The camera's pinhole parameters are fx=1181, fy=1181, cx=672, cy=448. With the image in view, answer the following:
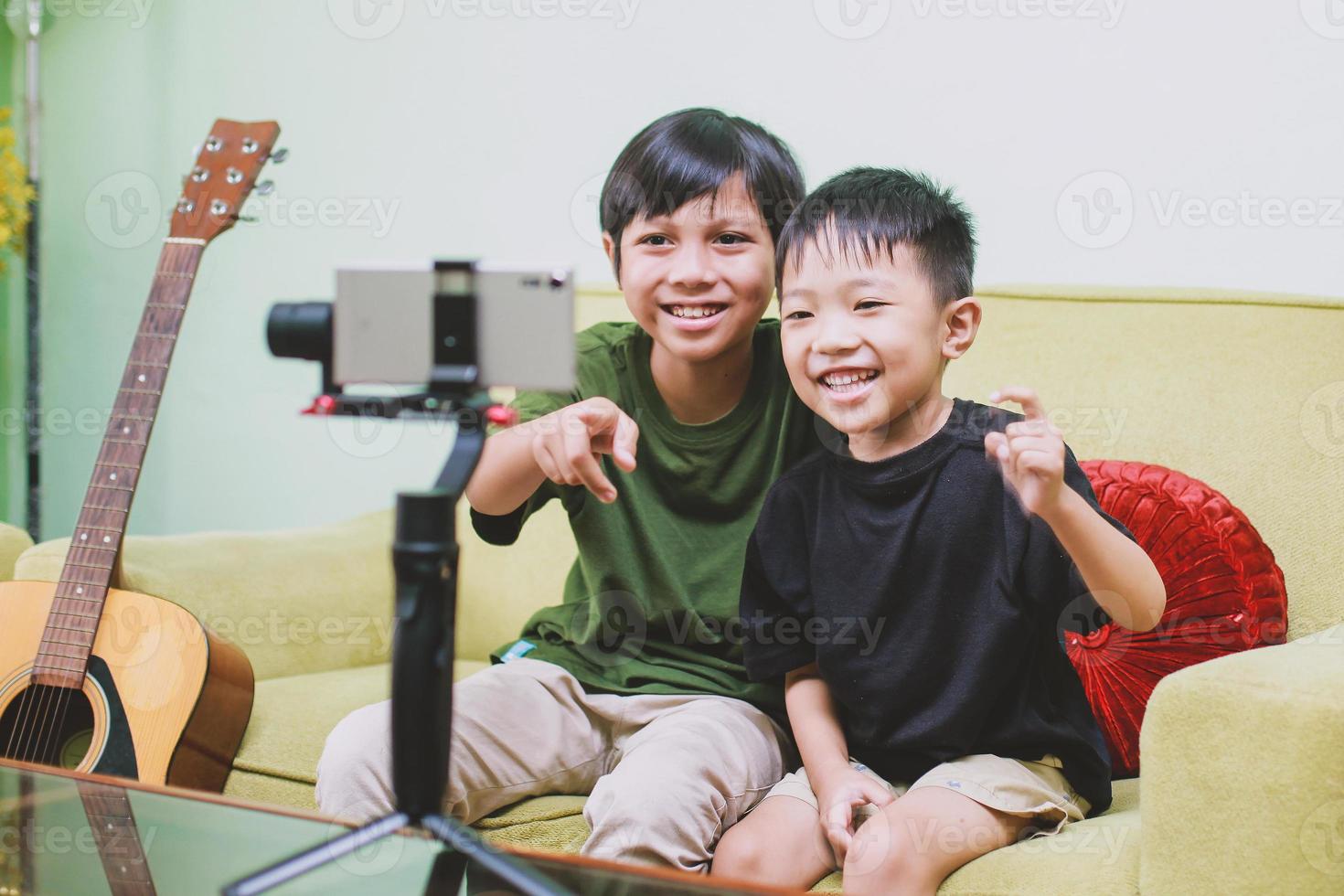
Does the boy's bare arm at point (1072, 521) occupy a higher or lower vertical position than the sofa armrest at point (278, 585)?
higher

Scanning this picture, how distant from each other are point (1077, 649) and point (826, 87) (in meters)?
0.93

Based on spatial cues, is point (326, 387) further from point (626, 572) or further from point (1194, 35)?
point (1194, 35)

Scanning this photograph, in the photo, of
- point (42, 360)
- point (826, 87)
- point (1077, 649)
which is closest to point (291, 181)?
point (42, 360)

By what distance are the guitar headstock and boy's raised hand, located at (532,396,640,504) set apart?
2.35ft

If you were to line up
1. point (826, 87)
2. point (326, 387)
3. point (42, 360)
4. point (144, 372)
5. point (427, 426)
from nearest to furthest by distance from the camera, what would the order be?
point (326, 387), point (144, 372), point (826, 87), point (427, 426), point (42, 360)

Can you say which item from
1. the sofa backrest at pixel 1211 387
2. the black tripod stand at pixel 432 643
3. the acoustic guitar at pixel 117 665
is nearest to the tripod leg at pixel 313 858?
the black tripod stand at pixel 432 643

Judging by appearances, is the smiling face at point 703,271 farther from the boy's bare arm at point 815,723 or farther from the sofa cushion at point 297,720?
the sofa cushion at point 297,720

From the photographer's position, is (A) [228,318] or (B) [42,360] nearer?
(A) [228,318]

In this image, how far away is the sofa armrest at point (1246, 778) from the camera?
2.47 ft

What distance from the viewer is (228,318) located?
232cm

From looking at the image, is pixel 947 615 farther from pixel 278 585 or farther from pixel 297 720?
pixel 278 585

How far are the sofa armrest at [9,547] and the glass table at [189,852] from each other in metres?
0.58

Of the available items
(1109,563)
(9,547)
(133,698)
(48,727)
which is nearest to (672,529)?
(1109,563)

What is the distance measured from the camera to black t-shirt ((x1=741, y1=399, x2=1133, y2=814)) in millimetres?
1018
